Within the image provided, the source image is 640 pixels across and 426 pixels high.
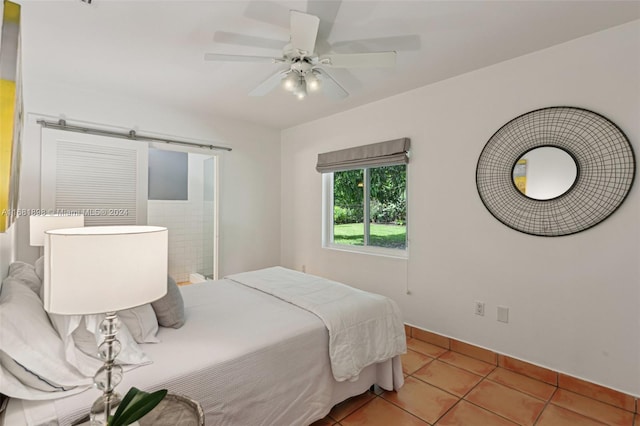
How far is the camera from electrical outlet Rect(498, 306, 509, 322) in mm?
2484

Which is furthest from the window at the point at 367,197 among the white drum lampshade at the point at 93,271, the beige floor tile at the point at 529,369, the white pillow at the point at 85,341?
the white drum lampshade at the point at 93,271

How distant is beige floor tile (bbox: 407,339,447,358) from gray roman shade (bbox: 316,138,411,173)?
178cm

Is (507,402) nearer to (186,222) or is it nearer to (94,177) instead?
(94,177)

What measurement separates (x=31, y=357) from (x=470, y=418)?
2.26 metres

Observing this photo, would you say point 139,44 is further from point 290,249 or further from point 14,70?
point 290,249

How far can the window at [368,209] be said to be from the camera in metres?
3.35

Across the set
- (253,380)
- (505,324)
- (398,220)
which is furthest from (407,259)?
(253,380)

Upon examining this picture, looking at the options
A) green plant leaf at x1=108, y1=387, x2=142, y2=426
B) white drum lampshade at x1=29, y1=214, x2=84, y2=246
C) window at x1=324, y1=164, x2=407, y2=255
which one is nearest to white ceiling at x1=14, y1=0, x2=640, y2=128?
window at x1=324, y1=164, x2=407, y2=255

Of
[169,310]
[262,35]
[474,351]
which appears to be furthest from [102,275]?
[474,351]

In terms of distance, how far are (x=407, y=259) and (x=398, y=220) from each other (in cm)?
45

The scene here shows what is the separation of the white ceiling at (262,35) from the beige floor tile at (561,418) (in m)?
2.50

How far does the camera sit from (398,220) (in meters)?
3.35

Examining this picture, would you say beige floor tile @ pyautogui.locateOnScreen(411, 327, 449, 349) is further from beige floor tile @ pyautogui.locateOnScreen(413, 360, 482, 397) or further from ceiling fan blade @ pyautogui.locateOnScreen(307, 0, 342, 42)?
ceiling fan blade @ pyautogui.locateOnScreen(307, 0, 342, 42)

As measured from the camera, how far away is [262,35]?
6.80 feet
